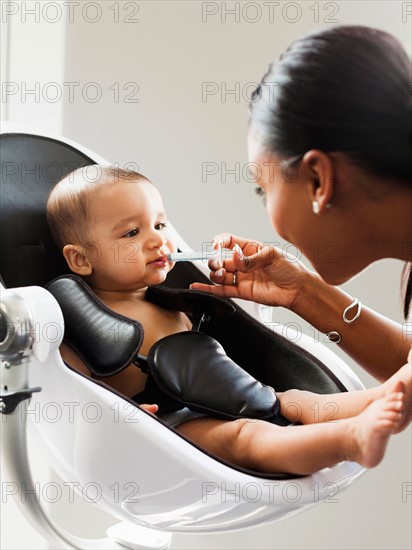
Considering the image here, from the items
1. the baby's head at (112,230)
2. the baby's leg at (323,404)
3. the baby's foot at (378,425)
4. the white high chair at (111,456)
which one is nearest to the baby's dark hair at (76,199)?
the baby's head at (112,230)

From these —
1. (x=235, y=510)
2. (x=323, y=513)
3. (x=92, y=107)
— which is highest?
(x=92, y=107)

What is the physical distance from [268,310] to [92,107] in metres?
0.86

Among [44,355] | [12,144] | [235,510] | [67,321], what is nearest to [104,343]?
[67,321]

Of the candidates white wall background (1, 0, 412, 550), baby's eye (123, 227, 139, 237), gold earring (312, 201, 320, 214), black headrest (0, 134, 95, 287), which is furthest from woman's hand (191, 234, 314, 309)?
white wall background (1, 0, 412, 550)

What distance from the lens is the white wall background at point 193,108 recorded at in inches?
79.0

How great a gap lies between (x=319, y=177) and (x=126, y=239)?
466 mm

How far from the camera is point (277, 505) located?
3.46ft

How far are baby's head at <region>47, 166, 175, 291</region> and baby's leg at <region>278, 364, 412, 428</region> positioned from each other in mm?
284

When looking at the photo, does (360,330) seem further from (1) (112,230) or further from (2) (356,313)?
(1) (112,230)

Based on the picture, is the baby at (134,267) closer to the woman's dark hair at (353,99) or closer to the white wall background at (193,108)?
the woman's dark hair at (353,99)

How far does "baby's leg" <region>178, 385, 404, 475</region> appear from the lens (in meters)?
0.95

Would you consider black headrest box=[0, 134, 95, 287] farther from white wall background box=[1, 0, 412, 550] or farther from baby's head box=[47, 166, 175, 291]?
white wall background box=[1, 0, 412, 550]

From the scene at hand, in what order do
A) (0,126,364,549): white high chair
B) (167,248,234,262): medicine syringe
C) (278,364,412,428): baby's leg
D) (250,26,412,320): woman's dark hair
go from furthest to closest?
1. (167,248,234,262): medicine syringe
2. (278,364,412,428): baby's leg
3. (0,126,364,549): white high chair
4. (250,26,412,320): woman's dark hair

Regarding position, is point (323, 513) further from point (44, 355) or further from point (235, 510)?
point (44, 355)
